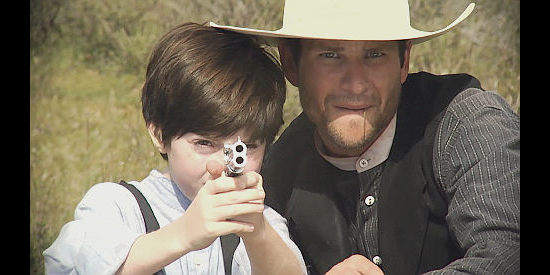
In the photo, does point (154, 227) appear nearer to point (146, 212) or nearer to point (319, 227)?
point (146, 212)

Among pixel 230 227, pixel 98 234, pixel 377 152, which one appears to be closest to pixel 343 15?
pixel 377 152

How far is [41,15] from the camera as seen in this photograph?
2.00 m

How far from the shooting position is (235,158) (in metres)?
1.57

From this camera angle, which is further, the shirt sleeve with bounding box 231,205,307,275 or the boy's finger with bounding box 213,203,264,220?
the shirt sleeve with bounding box 231,205,307,275

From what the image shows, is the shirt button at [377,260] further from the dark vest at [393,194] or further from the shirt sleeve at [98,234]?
the shirt sleeve at [98,234]

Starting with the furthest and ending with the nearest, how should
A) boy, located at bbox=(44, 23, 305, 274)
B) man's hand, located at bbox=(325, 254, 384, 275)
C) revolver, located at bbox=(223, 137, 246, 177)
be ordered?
man's hand, located at bbox=(325, 254, 384, 275)
boy, located at bbox=(44, 23, 305, 274)
revolver, located at bbox=(223, 137, 246, 177)

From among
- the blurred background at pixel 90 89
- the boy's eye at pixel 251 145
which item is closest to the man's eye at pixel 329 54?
the blurred background at pixel 90 89

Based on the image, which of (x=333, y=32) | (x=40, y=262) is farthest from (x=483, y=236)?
(x=40, y=262)

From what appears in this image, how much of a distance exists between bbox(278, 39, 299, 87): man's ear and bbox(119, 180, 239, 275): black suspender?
338 millimetres

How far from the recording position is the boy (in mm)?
1749

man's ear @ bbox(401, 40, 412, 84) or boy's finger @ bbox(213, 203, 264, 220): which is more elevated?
man's ear @ bbox(401, 40, 412, 84)

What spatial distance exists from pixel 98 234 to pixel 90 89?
364 mm

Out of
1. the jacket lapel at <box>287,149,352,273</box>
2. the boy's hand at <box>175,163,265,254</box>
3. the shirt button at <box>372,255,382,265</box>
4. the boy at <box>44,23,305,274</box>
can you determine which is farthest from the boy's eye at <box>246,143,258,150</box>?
the shirt button at <box>372,255,382,265</box>

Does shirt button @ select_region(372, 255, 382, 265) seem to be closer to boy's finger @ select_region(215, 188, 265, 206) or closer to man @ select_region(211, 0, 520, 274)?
man @ select_region(211, 0, 520, 274)
